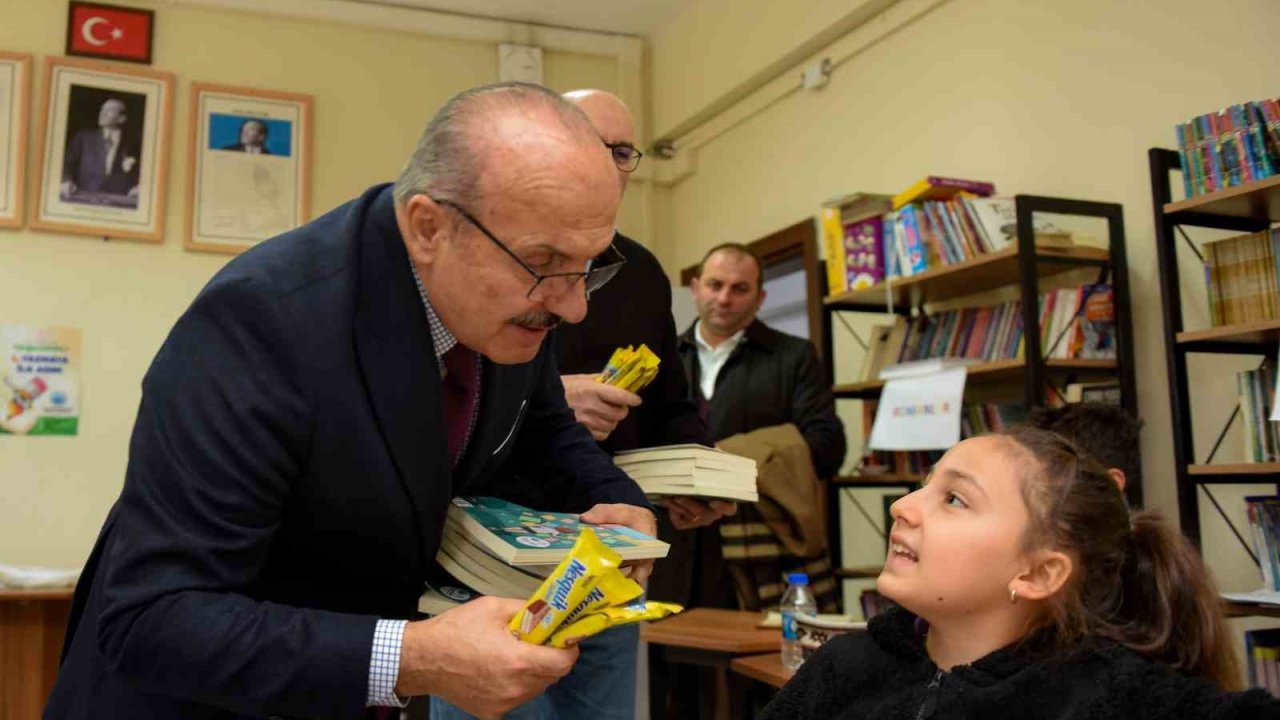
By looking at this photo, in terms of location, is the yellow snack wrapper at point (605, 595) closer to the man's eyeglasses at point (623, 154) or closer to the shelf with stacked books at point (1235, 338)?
the man's eyeglasses at point (623, 154)

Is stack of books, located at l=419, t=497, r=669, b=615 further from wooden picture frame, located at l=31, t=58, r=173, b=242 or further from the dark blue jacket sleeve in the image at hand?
wooden picture frame, located at l=31, t=58, r=173, b=242

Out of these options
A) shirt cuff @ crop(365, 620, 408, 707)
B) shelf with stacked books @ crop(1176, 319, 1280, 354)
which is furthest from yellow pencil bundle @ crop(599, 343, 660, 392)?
shelf with stacked books @ crop(1176, 319, 1280, 354)

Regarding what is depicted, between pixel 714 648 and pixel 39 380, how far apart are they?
13.9ft

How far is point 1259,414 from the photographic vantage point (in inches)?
113

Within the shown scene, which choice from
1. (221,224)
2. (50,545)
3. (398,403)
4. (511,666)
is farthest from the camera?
(221,224)

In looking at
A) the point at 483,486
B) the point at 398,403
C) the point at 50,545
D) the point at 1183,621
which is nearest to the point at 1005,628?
the point at 1183,621

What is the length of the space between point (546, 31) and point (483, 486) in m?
5.33

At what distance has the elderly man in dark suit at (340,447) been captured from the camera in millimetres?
1079

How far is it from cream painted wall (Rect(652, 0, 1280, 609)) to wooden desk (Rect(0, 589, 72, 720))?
11.1 ft

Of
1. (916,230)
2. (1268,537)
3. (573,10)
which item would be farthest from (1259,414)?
(573,10)

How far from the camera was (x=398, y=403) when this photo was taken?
1.22 meters

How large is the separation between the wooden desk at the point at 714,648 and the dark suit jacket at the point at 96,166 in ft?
13.2

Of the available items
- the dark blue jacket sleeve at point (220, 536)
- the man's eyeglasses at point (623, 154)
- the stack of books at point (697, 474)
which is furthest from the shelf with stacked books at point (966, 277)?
the dark blue jacket sleeve at point (220, 536)

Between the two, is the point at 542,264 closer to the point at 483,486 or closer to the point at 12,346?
the point at 483,486
